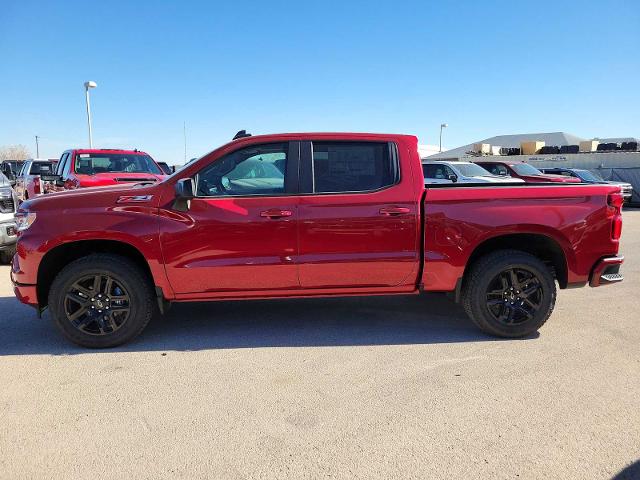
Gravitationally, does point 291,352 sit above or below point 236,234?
below

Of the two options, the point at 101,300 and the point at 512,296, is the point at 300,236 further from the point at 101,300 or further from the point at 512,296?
the point at 512,296

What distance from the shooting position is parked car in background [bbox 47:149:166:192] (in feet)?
26.2

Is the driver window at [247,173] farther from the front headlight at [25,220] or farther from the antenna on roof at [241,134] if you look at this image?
the front headlight at [25,220]

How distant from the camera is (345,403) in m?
3.13

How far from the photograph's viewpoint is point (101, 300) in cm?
403

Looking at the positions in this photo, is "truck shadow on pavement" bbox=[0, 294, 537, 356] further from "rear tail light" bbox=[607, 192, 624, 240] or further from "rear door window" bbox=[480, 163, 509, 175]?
"rear door window" bbox=[480, 163, 509, 175]

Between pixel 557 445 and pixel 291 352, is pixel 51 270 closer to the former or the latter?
pixel 291 352

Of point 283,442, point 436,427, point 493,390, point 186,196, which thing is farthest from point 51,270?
point 493,390

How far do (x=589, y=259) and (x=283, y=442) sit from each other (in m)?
3.26

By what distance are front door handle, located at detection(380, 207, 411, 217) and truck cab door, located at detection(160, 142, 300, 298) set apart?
76cm

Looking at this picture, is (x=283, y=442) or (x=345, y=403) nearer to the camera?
(x=283, y=442)

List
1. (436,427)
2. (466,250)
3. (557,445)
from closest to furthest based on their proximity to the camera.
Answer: (557,445)
(436,427)
(466,250)

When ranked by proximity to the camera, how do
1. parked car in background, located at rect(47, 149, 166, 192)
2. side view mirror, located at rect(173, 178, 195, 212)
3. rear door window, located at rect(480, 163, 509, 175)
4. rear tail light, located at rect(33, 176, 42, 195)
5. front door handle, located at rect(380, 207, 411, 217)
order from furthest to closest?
rear door window, located at rect(480, 163, 509, 175)
rear tail light, located at rect(33, 176, 42, 195)
parked car in background, located at rect(47, 149, 166, 192)
front door handle, located at rect(380, 207, 411, 217)
side view mirror, located at rect(173, 178, 195, 212)

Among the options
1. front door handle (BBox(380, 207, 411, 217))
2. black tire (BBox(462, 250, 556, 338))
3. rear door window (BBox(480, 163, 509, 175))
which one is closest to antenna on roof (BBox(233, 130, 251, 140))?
front door handle (BBox(380, 207, 411, 217))
